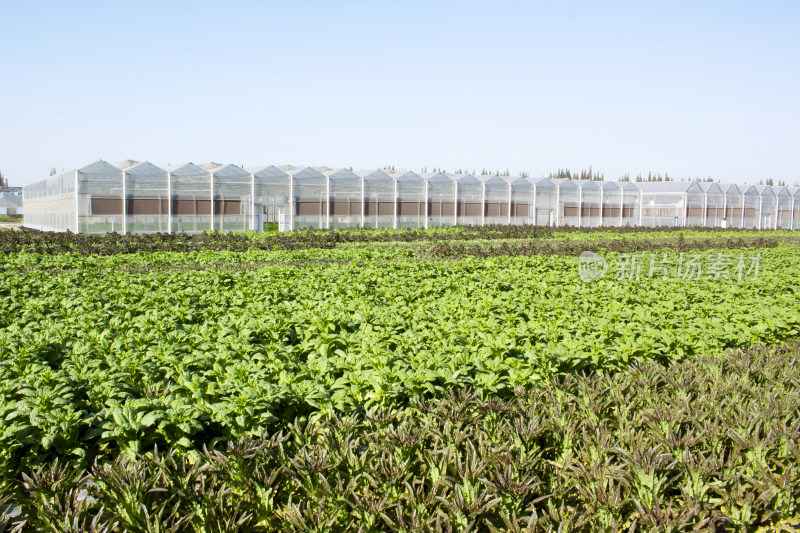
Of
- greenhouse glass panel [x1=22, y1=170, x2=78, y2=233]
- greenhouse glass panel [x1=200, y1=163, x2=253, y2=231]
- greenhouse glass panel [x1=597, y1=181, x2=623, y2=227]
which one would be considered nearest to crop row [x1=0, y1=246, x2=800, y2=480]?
greenhouse glass panel [x1=22, y1=170, x2=78, y2=233]

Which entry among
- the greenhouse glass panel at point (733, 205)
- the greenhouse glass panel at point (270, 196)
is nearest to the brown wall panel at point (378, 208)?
the greenhouse glass panel at point (270, 196)

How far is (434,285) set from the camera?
977 cm

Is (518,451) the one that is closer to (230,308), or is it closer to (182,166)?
(230,308)

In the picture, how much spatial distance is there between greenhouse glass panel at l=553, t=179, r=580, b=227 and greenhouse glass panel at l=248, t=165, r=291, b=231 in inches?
741

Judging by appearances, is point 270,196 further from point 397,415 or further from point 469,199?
point 397,415

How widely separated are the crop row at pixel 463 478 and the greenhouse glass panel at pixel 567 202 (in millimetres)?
37778

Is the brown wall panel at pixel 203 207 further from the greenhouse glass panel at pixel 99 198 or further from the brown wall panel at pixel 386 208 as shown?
the brown wall panel at pixel 386 208

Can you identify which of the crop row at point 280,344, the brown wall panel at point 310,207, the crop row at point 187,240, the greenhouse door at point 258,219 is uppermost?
the brown wall panel at point 310,207

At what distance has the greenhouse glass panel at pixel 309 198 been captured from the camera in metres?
31.6

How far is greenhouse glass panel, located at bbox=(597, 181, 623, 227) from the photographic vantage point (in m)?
43.8

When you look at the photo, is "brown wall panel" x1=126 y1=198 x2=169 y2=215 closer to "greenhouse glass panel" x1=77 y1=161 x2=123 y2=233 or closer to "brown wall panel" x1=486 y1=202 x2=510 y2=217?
"greenhouse glass panel" x1=77 y1=161 x2=123 y2=233

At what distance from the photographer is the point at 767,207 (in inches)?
1984

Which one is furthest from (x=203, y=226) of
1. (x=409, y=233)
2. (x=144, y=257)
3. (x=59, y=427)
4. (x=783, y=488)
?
(x=783, y=488)

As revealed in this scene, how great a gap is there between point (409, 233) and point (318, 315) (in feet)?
65.0
